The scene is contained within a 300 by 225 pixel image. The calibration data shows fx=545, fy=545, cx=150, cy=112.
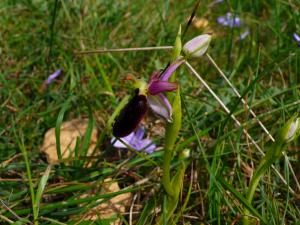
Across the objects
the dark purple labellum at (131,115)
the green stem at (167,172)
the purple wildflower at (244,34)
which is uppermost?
the dark purple labellum at (131,115)

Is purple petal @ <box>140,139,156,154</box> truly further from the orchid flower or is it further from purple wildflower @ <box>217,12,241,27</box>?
purple wildflower @ <box>217,12,241,27</box>

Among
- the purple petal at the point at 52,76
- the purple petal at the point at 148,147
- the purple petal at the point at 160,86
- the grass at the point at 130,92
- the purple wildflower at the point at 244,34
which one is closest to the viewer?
the purple petal at the point at 160,86

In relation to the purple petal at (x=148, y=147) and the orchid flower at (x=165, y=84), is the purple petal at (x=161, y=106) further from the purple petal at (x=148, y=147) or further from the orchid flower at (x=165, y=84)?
the purple petal at (x=148, y=147)

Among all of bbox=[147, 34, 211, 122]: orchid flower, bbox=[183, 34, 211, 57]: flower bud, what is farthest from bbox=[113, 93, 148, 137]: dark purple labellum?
bbox=[183, 34, 211, 57]: flower bud

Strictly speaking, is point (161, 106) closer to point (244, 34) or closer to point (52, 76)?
point (52, 76)

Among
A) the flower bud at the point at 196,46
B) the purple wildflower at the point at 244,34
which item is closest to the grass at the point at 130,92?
the purple wildflower at the point at 244,34

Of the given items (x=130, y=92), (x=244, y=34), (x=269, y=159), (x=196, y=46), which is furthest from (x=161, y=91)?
(x=244, y=34)
